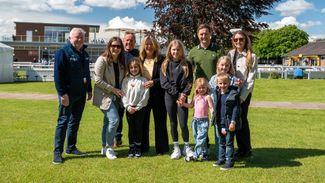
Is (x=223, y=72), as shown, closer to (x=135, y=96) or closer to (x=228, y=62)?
(x=228, y=62)

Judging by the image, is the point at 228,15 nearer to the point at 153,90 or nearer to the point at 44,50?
the point at 153,90

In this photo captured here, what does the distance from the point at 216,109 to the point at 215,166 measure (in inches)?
32.5

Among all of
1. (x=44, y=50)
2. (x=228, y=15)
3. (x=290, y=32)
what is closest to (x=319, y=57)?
(x=290, y=32)

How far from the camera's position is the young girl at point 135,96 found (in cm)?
732

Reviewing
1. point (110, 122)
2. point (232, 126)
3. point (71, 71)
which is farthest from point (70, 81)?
point (232, 126)

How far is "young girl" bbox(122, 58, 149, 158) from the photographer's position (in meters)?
7.32

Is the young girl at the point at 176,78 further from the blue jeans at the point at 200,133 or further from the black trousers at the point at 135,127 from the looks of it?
the black trousers at the point at 135,127

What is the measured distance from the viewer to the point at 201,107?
713 centimetres

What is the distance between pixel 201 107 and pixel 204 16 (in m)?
21.8

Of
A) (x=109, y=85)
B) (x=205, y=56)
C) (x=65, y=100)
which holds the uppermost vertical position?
(x=205, y=56)

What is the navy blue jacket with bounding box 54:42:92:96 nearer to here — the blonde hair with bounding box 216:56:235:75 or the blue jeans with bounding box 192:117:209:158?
the blue jeans with bounding box 192:117:209:158

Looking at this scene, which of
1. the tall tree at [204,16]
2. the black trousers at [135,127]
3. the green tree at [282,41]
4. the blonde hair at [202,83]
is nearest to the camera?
the blonde hair at [202,83]

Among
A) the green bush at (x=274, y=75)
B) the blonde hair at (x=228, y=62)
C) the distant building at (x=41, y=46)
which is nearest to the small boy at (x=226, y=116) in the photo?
the blonde hair at (x=228, y=62)

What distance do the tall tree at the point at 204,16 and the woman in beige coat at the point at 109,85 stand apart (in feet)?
67.8
